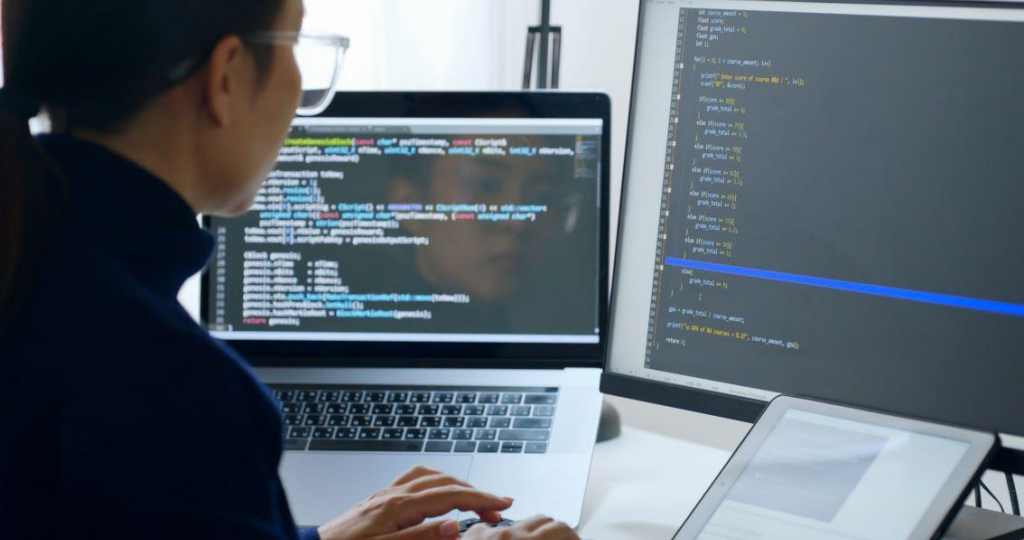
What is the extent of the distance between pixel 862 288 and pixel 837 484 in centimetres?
17

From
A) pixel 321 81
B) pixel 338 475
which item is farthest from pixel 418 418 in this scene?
pixel 321 81

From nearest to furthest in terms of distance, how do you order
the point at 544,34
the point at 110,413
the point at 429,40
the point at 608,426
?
1. the point at 110,413
2. the point at 608,426
3. the point at 544,34
4. the point at 429,40

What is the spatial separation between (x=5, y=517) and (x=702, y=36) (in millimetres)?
632

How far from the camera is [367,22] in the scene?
1.40 metres

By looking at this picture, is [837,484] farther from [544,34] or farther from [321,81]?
[544,34]

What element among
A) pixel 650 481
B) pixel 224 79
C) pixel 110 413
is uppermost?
pixel 224 79

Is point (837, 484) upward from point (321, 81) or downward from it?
downward

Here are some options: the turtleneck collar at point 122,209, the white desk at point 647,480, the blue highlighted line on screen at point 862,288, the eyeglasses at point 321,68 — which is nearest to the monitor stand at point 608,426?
the white desk at point 647,480

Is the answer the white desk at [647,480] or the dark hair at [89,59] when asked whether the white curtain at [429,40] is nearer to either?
the white desk at [647,480]

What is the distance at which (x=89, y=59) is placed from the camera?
0.59 m

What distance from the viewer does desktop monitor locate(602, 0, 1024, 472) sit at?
811 millimetres

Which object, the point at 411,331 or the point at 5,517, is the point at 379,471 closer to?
the point at 411,331

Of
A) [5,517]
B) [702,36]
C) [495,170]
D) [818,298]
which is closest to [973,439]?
[818,298]

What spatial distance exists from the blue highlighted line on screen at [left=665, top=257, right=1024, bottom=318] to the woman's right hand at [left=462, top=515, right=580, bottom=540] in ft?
0.88
